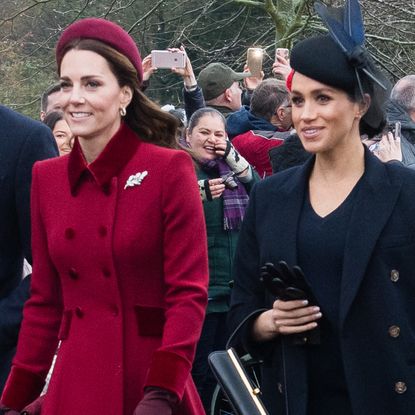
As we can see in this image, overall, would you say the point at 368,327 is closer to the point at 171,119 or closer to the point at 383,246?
the point at 383,246

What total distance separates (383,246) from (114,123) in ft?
3.28

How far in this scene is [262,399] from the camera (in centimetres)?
373

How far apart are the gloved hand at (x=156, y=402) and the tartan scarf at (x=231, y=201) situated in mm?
3424

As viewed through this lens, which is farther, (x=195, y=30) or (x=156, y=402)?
(x=195, y=30)

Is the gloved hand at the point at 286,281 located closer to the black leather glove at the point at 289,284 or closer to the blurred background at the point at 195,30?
the black leather glove at the point at 289,284

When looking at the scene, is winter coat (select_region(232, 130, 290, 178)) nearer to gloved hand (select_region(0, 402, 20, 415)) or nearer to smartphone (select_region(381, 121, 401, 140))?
smartphone (select_region(381, 121, 401, 140))

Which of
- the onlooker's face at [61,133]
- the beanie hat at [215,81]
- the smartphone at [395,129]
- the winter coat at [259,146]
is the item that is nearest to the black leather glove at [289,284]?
the smartphone at [395,129]

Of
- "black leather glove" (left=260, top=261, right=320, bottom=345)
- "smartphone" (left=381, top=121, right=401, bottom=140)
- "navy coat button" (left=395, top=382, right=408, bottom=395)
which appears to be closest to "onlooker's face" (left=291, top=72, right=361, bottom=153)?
"black leather glove" (left=260, top=261, right=320, bottom=345)

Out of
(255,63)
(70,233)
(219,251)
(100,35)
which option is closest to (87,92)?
(100,35)

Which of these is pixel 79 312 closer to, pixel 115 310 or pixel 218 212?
pixel 115 310

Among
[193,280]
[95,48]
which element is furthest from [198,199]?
[95,48]

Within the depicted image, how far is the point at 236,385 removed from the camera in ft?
11.3

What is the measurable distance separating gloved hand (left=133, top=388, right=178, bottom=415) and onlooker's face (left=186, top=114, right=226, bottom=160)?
357cm

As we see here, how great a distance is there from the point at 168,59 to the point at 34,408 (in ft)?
16.2
